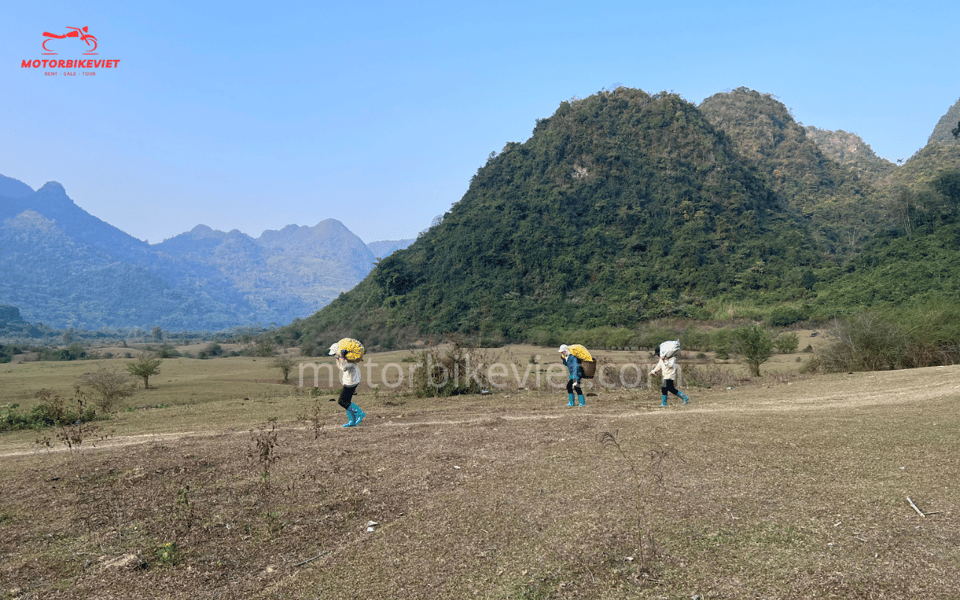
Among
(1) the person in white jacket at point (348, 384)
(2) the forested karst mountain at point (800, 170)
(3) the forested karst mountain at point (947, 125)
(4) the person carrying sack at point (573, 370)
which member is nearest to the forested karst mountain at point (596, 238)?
(2) the forested karst mountain at point (800, 170)

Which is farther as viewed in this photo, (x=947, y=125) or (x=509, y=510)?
(x=947, y=125)

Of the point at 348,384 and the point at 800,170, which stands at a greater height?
the point at 800,170

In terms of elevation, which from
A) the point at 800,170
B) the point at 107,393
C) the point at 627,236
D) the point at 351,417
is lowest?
the point at 351,417

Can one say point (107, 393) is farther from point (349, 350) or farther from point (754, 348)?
point (754, 348)

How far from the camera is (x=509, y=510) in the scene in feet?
17.5

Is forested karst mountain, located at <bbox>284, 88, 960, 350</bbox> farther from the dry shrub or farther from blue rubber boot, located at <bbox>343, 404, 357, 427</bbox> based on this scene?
blue rubber boot, located at <bbox>343, 404, 357, 427</bbox>

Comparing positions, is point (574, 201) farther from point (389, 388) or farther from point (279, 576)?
point (279, 576)

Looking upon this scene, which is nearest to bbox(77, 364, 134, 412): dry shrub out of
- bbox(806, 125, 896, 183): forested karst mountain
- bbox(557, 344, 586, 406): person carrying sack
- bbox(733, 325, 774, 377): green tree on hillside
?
bbox(557, 344, 586, 406): person carrying sack

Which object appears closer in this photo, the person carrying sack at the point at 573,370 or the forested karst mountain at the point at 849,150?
the person carrying sack at the point at 573,370

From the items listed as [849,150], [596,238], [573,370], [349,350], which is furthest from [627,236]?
[849,150]

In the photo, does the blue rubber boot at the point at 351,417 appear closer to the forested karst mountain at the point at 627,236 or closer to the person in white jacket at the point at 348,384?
the person in white jacket at the point at 348,384

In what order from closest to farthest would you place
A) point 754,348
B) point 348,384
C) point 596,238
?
point 348,384 < point 754,348 < point 596,238

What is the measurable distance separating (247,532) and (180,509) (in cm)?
111

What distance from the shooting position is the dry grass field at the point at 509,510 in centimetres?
397
